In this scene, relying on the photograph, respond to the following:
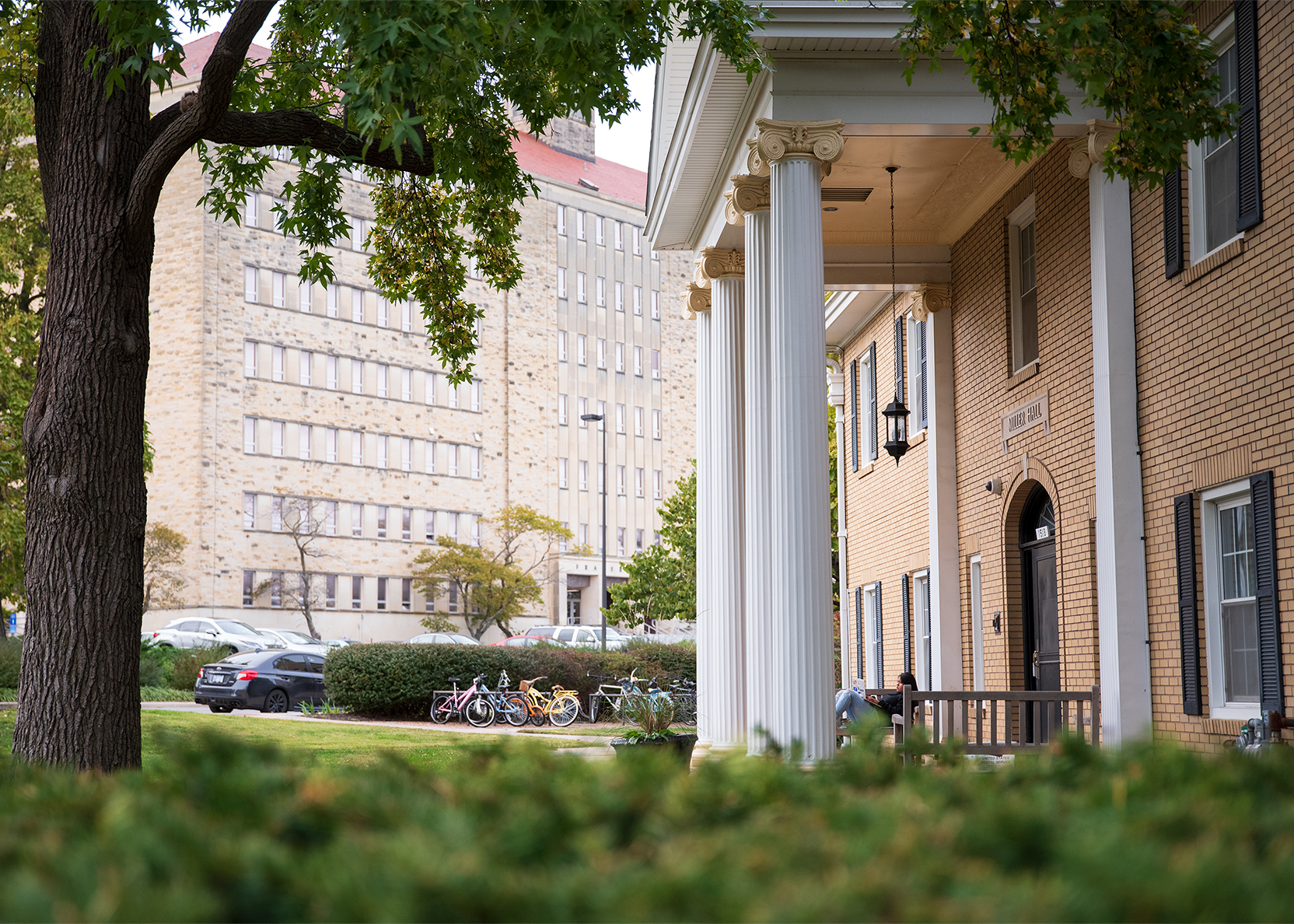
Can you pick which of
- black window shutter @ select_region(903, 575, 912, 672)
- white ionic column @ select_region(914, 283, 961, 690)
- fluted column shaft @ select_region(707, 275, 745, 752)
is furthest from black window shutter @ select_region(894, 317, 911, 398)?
fluted column shaft @ select_region(707, 275, 745, 752)

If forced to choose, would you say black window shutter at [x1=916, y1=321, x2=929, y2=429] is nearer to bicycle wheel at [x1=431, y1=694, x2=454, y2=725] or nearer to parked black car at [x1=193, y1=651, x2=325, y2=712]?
bicycle wheel at [x1=431, y1=694, x2=454, y2=725]

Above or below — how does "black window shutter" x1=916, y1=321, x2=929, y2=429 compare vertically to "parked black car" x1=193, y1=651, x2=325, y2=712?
above

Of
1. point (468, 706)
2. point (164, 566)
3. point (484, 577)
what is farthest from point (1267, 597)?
point (484, 577)

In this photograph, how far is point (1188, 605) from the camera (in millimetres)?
10891

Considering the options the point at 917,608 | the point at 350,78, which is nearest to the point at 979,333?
the point at 917,608

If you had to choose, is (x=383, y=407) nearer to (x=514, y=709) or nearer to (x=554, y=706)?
(x=514, y=709)

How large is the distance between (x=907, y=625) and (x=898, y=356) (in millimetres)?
4068

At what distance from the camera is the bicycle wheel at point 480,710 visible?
90.0 feet

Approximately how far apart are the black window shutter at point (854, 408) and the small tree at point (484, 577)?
47.2 metres

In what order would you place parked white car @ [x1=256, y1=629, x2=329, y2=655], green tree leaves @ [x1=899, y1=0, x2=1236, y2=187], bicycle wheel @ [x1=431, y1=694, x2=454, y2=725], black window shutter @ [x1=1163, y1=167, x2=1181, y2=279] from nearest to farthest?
green tree leaves @ [x1=899, y1=0, x2=1236, y2=187] → black window shutter @ [x1=1163, y1=167, x2=1181, y2=279] → bicycle wheel @ [x1=431, y1=694, x2=454, y2=725] → parked white car @ [x1=256, y1=629, x2=329, y2=655]

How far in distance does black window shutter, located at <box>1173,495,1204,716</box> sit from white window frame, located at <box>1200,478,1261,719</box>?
0.27 feet

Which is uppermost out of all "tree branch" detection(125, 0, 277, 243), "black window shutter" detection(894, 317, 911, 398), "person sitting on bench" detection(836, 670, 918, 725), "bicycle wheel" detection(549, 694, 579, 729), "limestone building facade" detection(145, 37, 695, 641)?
"limestone building facade" detection(145, 37, 695, 641)

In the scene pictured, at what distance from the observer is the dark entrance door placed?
14.2 m

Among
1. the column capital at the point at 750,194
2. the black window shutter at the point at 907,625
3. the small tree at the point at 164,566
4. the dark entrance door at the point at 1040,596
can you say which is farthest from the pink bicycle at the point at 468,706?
the small tree at the point at 164,566
